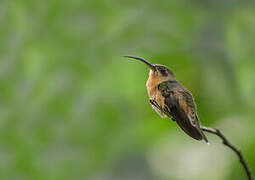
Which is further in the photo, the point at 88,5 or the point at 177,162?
the point at 88,5

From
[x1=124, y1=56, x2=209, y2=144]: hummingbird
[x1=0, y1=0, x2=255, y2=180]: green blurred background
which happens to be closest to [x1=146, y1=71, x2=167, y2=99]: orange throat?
[x1=124, y1=56, x2=209, y2=144]: hummingbird

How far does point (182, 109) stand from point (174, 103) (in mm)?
40

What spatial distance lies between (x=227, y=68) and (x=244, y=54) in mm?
348

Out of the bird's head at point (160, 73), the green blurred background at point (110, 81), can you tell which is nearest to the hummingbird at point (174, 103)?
the bird's head at point (160, 73)

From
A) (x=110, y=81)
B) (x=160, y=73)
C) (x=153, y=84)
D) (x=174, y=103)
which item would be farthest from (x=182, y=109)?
(x=110, y=81)

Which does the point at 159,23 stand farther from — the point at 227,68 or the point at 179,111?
the point at 179,111

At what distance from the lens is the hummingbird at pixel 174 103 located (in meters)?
1.69

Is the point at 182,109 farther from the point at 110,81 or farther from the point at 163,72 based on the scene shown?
the point at 110,81

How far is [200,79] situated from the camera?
4.02 m

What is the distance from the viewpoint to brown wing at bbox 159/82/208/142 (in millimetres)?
1671

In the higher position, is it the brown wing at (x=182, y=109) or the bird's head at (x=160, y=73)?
the bird's head at (x=160, y=73)

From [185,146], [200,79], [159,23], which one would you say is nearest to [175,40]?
[159,23]

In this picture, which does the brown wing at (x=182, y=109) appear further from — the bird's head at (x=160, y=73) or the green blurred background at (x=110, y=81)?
the green blurred background at (x=110, y=81)

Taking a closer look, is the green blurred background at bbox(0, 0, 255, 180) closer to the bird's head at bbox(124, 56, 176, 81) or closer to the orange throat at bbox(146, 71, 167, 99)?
the bird's head at bbox(124, 56, 176, 81)
